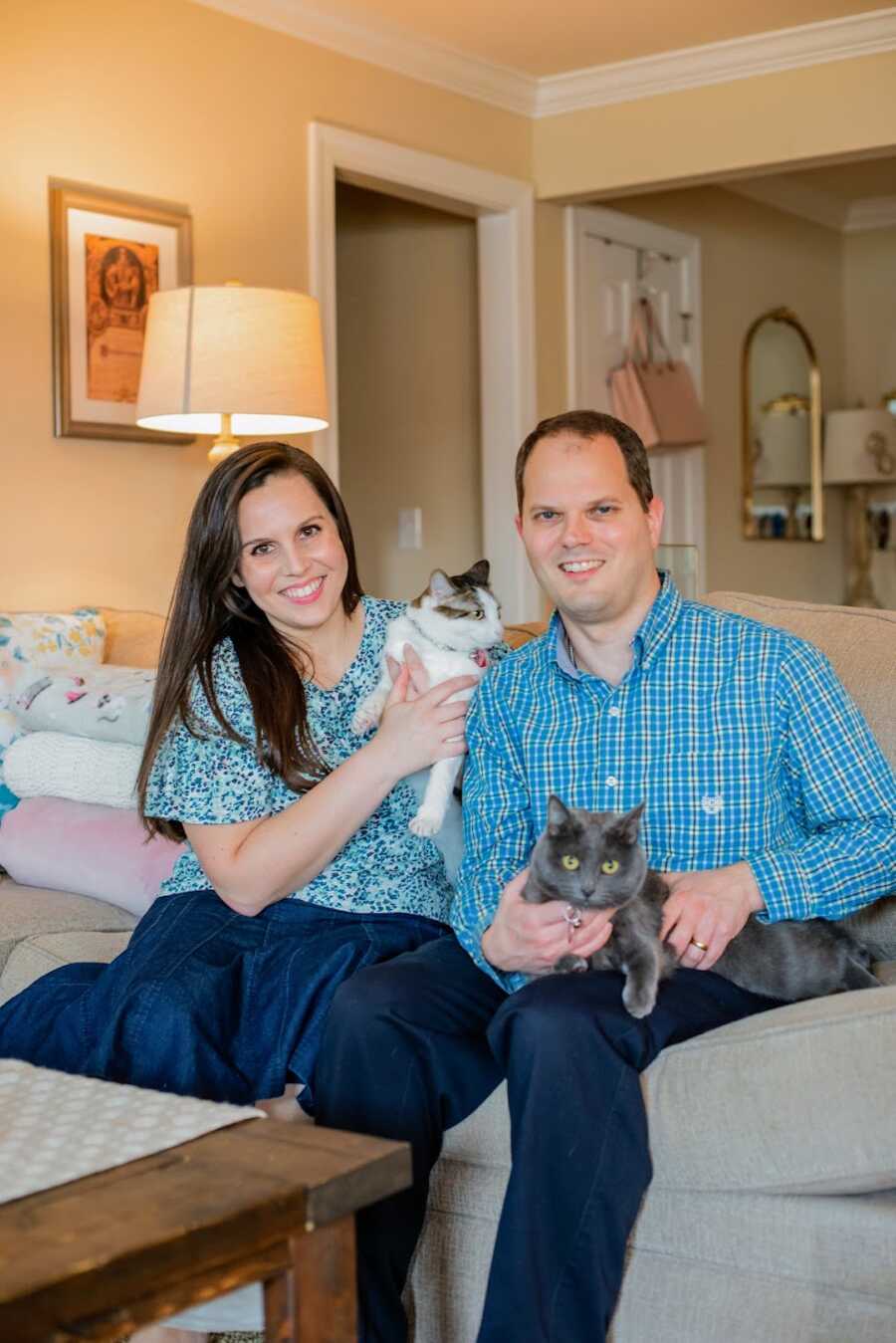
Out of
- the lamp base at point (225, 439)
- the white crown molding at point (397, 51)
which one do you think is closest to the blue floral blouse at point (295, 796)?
the lamp base at point (225, 439)

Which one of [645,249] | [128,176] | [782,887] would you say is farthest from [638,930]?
[645,249]

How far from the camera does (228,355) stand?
354 centimetres

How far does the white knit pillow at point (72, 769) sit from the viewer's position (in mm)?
2721

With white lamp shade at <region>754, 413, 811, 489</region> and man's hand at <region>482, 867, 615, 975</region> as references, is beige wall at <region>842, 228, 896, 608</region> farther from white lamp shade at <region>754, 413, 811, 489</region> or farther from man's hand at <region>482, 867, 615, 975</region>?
man's hand at <region>482, 867, 615, 975</region>

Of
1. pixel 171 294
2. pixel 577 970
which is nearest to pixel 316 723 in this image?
pixel 577 970

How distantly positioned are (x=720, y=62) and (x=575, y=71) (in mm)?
470

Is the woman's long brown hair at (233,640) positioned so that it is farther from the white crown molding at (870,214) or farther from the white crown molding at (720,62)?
the white crown molding at (870,214)

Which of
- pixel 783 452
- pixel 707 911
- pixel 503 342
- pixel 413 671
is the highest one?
pixel 503 342

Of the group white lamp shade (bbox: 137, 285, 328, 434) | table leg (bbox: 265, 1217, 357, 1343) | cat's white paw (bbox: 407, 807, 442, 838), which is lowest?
table leg (bbox: 265, 1217, 357, 1343)

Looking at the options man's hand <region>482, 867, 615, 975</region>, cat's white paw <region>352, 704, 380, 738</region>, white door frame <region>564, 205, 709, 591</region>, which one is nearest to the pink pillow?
cat's white paw <region>352, 704, 380, 738</region>

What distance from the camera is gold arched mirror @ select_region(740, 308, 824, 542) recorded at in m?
6.73

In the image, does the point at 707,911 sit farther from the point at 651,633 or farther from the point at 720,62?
the point at 720,62

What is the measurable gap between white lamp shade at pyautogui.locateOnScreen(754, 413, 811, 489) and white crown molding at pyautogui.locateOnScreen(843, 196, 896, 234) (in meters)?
1.07

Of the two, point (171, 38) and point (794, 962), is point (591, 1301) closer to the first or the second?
point (794, 962)
